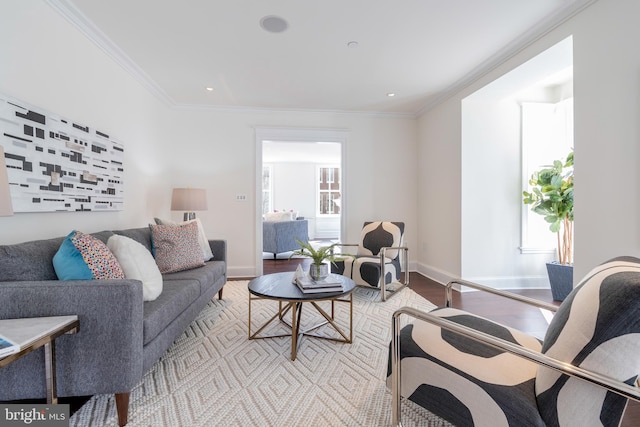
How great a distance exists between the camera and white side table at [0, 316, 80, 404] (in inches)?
42.9

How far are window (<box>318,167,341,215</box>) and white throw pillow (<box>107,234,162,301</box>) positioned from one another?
25.5 ft

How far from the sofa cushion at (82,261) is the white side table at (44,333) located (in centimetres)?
30

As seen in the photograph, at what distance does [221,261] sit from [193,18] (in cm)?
228

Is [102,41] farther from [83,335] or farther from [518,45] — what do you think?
[518,45]

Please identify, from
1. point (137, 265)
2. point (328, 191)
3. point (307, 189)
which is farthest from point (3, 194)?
point (328, 191)

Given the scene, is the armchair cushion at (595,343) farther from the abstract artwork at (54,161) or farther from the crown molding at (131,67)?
the crown molding at (131,67)

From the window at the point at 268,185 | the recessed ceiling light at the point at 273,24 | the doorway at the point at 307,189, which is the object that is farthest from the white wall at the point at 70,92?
the window at the point at 268,185

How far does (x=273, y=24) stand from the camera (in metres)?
2.40

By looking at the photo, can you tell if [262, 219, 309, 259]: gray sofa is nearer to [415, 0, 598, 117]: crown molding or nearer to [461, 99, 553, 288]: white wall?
[461, 99, 553, 288]: white wall

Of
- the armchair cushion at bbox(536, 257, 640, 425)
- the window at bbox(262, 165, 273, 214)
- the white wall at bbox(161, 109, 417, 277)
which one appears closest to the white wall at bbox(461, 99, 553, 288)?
the white wall at bbox(161, 109, 417, 277)

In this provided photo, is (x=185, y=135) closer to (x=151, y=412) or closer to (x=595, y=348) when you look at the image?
(x=151, y=412)

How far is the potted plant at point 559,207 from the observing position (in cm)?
321

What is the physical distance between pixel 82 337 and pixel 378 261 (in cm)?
279

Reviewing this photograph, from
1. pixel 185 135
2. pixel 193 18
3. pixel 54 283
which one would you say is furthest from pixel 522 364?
pixel 185 135
